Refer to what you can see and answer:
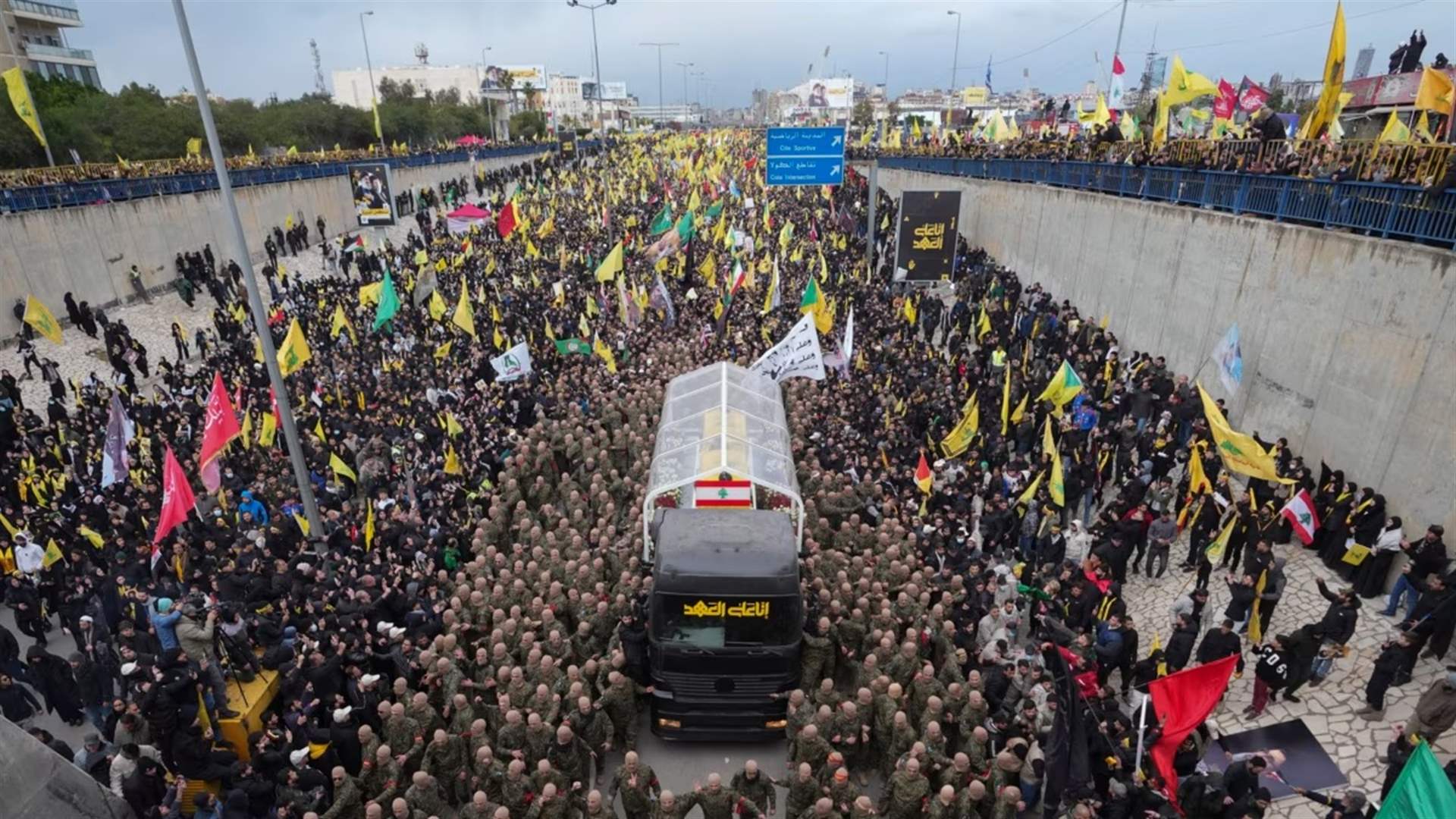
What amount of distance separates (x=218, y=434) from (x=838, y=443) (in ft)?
29.7

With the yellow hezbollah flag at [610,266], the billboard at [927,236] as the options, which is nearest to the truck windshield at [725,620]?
the yellow hezbollah flag at [610,266]

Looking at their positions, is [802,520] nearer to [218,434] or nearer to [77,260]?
[218,434]

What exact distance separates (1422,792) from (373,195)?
1364 inches

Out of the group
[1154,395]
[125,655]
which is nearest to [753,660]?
[125,655]

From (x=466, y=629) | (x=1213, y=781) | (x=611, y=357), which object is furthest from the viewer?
(x=611, y=357)

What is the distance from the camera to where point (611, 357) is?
1764 centimetres

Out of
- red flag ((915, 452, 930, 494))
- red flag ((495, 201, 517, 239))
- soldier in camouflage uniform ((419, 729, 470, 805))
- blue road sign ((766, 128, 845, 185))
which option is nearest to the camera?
soldier in camouflage uniform ((419, 729, 470, 805))

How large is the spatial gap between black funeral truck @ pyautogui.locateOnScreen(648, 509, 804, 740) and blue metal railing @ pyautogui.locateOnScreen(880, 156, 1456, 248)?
9.69 meters

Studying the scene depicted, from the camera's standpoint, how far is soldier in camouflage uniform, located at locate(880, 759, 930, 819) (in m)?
6.67

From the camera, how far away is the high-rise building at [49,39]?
44750 mm

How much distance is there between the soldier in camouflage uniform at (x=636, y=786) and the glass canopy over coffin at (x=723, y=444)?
3313mm

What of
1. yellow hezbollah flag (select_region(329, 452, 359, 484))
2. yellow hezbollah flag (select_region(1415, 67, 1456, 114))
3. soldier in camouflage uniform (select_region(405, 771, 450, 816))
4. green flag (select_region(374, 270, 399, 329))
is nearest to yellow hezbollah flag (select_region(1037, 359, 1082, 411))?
yellow hezbollah flag (select_region(1415, 67, 1456, 114))

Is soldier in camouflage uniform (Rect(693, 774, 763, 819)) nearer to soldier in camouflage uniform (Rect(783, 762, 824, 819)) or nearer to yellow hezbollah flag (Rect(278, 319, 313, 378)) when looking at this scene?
soldier in camouflage uniform (Rect(783, 762, 824, 819))

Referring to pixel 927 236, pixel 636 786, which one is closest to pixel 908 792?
pixel 636 786
